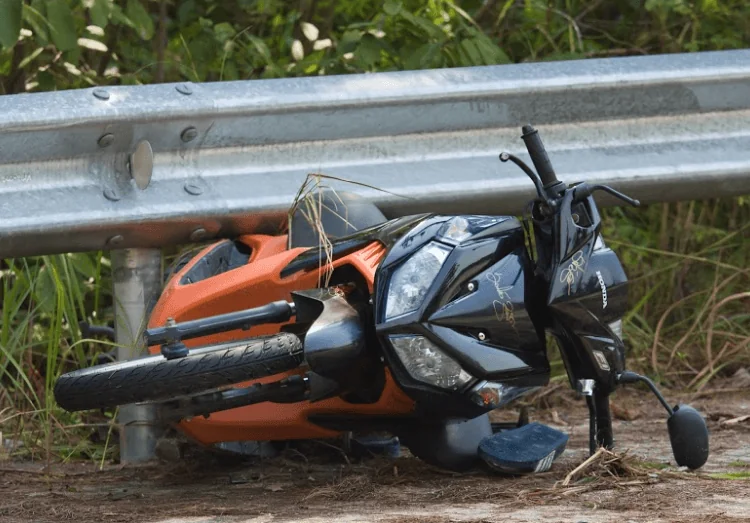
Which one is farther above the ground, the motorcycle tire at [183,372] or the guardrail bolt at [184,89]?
the guardrail bolt at [184,89]

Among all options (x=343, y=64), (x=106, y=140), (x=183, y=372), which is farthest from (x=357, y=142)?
(x=183, y=372)

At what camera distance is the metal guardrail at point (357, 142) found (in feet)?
11.4

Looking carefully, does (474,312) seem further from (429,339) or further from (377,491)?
(377,491)

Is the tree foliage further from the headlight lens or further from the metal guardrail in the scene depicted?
the headlight lens

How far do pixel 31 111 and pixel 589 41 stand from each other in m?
2.81

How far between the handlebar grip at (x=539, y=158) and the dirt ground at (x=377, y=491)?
68 cm

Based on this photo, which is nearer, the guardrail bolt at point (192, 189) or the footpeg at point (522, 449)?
the footpeg at point (522, 449)

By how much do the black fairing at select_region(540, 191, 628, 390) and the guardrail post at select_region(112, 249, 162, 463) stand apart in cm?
134

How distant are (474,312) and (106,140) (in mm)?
1271

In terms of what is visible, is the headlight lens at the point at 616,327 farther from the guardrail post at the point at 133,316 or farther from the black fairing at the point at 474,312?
the guardrail post at the point at 133,316

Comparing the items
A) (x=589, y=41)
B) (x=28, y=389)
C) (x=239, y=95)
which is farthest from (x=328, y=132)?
(x=589, y=41)

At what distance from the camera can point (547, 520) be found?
258cm

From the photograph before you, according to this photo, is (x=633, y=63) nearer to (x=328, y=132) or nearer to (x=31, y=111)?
(x=328, y=132)

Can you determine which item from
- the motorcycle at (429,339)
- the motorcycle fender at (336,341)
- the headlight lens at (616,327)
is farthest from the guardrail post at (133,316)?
the headlight lens at (616,327)
